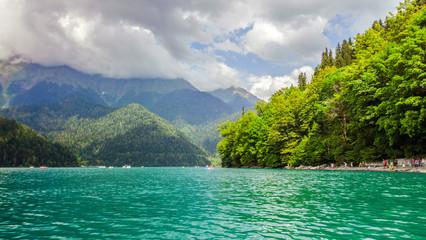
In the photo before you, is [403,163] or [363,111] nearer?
[403,163]

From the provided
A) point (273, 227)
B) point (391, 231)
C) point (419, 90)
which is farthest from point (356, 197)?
point (419, 90)

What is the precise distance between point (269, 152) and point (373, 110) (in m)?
46.2

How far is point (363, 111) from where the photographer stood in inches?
2007

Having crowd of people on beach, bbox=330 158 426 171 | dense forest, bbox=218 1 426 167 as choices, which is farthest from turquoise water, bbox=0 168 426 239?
crowd of people on beach, bbox=330 158 426 171

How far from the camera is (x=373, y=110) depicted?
4772cm

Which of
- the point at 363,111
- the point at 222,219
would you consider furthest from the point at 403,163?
the point at 222,219

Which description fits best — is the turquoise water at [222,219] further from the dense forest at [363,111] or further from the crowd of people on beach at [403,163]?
the crowd of people on beach at [403,163]

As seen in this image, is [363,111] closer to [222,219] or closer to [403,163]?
[403,163]

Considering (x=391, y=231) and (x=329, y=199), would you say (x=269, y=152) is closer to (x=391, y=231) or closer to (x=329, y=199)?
(x=329, y=199)

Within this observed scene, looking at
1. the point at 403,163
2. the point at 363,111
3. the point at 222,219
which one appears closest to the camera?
the point at 222,219

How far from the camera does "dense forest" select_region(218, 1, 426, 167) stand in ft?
134

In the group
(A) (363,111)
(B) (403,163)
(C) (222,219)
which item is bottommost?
(C) (222,219)

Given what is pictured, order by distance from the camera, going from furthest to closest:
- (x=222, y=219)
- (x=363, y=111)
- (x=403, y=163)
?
(x=363, y=111) → (x=403, y=163) → (x=222, y=219)

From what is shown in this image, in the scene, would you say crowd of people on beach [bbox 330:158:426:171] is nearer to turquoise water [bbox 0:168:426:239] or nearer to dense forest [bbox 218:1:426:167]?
dense forest [bbox 218:1:426:167]
